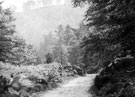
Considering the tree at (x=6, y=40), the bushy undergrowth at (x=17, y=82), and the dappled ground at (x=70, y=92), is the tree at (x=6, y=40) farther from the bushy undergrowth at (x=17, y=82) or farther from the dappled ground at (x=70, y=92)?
the dappled ground at (x=70, y=92)

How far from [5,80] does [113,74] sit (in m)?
6.18

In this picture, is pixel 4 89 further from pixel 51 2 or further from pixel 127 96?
pixel 51 2

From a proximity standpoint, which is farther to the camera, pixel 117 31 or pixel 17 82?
pixel 17 82

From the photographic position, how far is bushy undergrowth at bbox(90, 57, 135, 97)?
26.2 feet

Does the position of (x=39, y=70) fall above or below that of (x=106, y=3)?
Result: below

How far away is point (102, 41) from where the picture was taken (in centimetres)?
855

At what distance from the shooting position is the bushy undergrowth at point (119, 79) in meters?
8.00

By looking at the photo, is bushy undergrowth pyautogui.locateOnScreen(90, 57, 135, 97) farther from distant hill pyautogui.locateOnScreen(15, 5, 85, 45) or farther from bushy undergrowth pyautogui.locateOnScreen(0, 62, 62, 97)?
distant hill pyautogui.locateOnScreen(15, 5, 85, 45)

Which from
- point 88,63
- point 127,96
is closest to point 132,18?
point 127,96

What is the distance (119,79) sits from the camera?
30.6 feet

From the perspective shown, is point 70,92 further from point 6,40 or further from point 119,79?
point 6,40

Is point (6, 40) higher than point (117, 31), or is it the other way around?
point (6, 40)

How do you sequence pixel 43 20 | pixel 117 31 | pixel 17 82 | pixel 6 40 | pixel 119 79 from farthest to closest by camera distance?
pixel 43 20, pixel 6 40, pixel 17 82, pixel 119 79, pixel 117 31

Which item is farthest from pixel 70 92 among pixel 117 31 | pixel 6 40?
pixel 6 40
